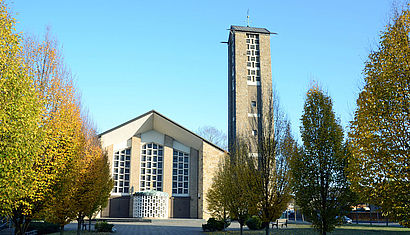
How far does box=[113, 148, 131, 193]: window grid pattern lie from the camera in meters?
44.4

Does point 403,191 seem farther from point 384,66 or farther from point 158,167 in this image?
point 158,167

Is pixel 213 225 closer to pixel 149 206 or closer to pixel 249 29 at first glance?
pixel 149 206

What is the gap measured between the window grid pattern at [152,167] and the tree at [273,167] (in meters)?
31.9

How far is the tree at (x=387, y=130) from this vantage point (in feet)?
29.1

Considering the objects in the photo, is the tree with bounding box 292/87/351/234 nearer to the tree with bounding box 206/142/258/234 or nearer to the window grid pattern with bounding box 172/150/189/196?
the tree with bounding box 206/142/258/234

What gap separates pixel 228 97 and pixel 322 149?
37.2 m

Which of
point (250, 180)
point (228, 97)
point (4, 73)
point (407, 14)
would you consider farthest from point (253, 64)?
point (4, 73)

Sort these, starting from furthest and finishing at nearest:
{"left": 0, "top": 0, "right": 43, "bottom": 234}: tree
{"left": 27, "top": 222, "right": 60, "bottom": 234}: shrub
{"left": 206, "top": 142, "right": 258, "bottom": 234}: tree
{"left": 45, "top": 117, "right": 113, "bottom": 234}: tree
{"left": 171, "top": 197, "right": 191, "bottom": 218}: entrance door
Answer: {"left": 171, "top": 197, "right": 191, "bottom": 218}: entrance door
{"left": 27, "top": 222, "right": 60, "bottom": 234}: shrub
{"left": 206, "top": 142, "right": 258, "bottom": 234}: tree
{"left": 45, "top": 117, "right": 113, "bottom": 234}: tree
{"left": 0, "top": 0, "right": 43, "bottom": 234}: tree

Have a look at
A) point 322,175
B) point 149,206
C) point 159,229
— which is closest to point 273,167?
point 322,175

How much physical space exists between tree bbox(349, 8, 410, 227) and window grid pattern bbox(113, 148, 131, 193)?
38.5 m

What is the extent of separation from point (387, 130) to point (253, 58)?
3751 centimetres

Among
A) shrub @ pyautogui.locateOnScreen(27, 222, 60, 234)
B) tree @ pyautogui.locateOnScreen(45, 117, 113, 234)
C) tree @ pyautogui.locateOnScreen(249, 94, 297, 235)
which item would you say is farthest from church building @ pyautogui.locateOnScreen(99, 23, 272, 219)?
tree @ pyautogui.locateOnScreen(249, 94, 297, 235)

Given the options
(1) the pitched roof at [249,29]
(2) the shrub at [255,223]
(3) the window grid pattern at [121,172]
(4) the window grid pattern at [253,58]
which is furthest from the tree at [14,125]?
(1) the pitched roof at [249,29]

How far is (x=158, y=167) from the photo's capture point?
150ft
